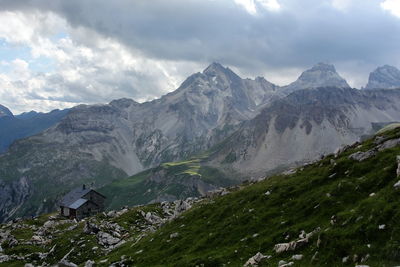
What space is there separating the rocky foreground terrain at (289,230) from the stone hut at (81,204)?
53.3m

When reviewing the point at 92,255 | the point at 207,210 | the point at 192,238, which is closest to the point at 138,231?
the point at 92,255

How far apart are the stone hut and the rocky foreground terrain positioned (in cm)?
5334

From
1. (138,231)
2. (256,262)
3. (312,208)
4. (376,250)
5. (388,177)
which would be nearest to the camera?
(376,250)

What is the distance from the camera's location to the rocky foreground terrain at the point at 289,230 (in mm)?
22625

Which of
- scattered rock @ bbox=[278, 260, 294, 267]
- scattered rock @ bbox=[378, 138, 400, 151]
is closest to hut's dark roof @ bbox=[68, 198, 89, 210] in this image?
scattered rock @ bbox=[378, 138, 400, 151]

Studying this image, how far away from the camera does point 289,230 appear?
2980 centimetres

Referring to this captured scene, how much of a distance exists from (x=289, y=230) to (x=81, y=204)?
9831cm

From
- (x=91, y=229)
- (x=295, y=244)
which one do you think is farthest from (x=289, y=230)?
(x=91, y=229)

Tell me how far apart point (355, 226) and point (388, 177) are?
29.9ft

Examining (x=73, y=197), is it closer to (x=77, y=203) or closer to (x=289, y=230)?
(x=77, y=203)

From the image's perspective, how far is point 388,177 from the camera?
30438 mm

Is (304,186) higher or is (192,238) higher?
(304,186)

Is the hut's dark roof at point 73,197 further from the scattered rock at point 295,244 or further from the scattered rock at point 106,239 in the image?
→ the scattered rock at point 295,244

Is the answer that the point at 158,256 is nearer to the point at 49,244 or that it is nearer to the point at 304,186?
the point at 304,186
